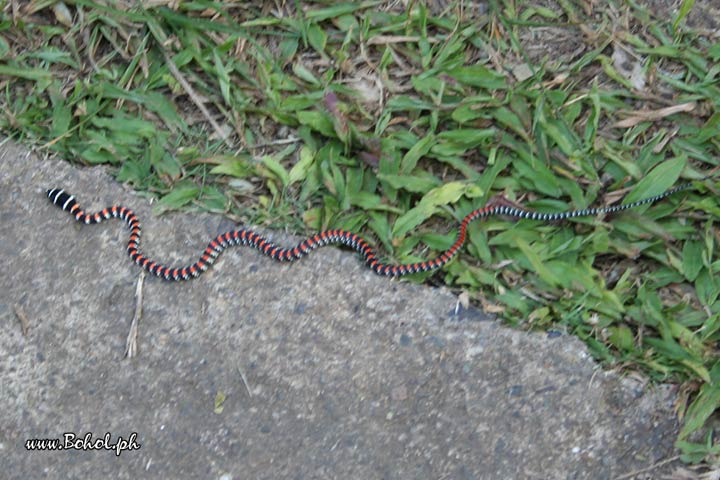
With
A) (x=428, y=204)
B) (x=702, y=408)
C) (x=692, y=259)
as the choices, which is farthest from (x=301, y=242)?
(x=702, y=408)

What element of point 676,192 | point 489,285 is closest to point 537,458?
point 489,285

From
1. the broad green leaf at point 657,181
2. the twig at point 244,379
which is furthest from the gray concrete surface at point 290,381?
the broad green leaf at point 657,181

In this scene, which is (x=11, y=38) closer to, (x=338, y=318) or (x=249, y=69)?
(x=249, y=69)

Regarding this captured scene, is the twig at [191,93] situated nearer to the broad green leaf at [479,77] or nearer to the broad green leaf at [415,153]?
the broad green leaf at [415,153]

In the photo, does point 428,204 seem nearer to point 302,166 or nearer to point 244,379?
point 302,166

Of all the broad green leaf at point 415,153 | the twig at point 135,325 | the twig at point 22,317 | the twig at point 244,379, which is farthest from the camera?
the broad green leaf at point 415,153

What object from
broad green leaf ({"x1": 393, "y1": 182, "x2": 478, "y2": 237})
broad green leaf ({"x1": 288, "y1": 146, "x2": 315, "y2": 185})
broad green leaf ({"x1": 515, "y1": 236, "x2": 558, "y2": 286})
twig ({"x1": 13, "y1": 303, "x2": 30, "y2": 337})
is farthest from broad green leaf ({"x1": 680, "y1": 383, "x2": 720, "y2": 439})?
twig ({"x1": 13, "y1": 303, "x2": 30, "y2": 337})
